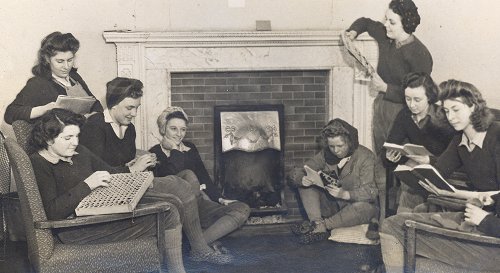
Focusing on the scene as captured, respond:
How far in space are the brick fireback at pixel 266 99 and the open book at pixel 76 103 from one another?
95 centimetres

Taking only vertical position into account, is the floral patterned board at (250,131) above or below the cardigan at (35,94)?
below

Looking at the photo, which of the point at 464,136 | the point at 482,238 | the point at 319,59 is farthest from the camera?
the point at 319,59

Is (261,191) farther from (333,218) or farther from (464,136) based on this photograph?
(464,136)

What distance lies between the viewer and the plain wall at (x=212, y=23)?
11.6ft

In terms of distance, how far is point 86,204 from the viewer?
2762 mm

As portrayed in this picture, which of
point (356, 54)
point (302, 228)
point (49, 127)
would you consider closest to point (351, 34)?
point (356, 54)

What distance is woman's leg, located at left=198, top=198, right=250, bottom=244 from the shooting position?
12.1 ft

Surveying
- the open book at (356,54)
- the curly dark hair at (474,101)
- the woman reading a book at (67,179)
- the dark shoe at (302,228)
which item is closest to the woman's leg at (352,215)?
the dark shoe at (302,228)

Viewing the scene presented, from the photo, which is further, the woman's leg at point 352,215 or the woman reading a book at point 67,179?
the woman's leg at point 352,215

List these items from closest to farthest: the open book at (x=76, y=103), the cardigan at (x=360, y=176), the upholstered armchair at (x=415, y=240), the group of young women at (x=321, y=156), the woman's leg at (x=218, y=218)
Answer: the upholstered armchair at (x=415, y=240) → the group of young women at (x=321, y=156) → the open book at (x=76, y=103) → the woman's leg at (x=218, y=218) → the cardigan at (x=360, y=176)

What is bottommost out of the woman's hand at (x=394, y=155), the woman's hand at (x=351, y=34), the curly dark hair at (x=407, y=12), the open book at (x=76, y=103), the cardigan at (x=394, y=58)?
the woman's hand at (x=394, y=155)

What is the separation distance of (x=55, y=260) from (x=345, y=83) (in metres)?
2.45

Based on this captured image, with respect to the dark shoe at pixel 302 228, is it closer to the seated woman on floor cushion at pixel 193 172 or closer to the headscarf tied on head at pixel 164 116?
the seated woman on floor cushion at pixel 193 172

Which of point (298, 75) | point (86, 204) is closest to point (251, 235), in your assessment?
point (298, 75)
